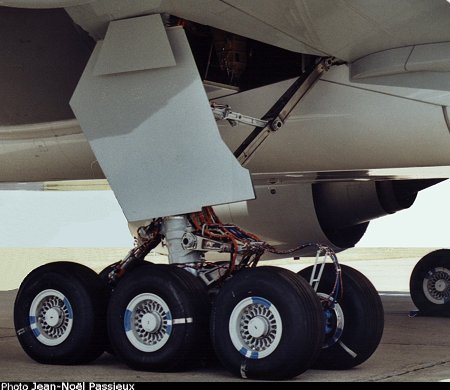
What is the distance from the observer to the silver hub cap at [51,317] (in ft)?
22.6

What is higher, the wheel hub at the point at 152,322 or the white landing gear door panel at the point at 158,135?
the white landing gear door panel at the point at 158,135

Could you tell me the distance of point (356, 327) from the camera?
6.69m

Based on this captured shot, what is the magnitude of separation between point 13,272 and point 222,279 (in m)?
20.3

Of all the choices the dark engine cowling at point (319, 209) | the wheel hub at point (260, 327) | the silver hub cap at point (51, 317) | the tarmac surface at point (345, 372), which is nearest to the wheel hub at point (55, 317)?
the silver hub cap at point (51, 317)

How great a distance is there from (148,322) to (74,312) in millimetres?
712

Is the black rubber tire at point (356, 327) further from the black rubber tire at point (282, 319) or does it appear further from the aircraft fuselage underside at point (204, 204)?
the black rubber tire at point (282, 319)

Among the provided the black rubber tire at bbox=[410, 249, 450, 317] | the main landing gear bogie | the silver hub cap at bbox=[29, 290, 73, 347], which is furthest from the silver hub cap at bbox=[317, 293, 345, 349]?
the black rubber tire at bbox=[410, 249, 450, 317]

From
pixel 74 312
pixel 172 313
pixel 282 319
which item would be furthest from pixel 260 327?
pixel 74 312

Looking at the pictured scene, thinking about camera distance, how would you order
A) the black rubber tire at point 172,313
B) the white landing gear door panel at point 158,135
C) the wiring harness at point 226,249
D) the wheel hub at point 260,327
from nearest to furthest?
the wheel hub at point 260,327
the black rubber tire at point 172,313
the white landing gear door panel at point 158,135
the wiring harness at point 226,249

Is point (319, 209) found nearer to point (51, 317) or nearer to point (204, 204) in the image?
point (204, 204)

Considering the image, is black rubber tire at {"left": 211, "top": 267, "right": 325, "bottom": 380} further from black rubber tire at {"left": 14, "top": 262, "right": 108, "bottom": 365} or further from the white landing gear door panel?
black rubber tire at {"left": 14, "top": 262, "right": 108, "bottom": 365}

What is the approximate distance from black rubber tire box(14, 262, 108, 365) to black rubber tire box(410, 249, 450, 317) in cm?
575

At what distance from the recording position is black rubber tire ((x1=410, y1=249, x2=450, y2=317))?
1167cm

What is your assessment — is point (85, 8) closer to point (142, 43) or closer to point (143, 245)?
point (142, 43)
